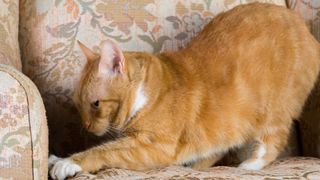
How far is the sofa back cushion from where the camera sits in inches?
63.3

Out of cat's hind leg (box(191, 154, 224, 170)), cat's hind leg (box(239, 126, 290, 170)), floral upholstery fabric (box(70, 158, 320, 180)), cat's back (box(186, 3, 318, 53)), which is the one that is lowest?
cat's hind leg (box(191, 154, 224, 170))

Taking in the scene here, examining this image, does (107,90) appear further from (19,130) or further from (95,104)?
(19,130)

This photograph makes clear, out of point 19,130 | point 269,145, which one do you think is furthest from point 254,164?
point 19,130

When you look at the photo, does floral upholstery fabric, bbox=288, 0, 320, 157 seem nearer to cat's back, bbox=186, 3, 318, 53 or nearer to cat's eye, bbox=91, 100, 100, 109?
cat's back, bbox=186, 3, 318, 53

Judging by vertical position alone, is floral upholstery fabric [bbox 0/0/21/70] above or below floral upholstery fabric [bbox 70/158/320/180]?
above

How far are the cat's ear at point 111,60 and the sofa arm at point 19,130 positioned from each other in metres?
0.30

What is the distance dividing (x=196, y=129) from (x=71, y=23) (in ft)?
1.73

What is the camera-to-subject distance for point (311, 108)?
67.0 inches

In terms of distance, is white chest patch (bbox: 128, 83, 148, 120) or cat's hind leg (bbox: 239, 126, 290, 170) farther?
cat's hind leg (bbox: 239, 126, 290, 170)

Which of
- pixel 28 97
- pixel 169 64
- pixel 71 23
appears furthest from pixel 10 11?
pixel 28 97

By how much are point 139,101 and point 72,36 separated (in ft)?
1.27

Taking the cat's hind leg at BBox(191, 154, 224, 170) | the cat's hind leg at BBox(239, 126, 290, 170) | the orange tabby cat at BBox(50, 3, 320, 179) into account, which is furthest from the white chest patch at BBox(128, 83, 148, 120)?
the cat's hind leg at BBox(239, 126, 290, 170)

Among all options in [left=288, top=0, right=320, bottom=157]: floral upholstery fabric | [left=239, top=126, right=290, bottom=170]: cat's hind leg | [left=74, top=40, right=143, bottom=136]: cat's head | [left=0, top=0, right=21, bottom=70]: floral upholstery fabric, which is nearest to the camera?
[left=74, top=40, right=143, bottom=136]: cat's head

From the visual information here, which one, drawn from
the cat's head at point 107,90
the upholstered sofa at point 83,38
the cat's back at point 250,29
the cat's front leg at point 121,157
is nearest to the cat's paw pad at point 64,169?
the cat's front leg at point 121,157
